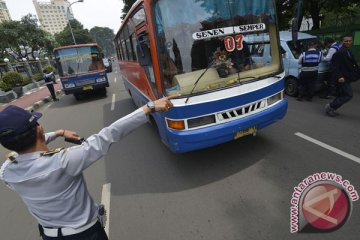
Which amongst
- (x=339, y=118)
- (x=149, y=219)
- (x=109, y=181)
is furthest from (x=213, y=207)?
(x=339, y=118)

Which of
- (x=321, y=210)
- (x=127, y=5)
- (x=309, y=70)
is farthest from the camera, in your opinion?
(x=127, y=5)

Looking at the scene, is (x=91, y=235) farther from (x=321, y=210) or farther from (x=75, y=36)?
(x=75, y=36)

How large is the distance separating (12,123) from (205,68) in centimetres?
298

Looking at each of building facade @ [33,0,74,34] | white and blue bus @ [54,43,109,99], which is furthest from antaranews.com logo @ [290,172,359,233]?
building facade @ [33,0,74,34]

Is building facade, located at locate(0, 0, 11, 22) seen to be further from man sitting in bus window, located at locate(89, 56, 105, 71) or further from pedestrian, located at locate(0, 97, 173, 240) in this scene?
pedestrian, located at locate(0, 97, 173, 240)

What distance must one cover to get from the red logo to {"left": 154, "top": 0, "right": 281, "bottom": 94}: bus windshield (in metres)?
1.92

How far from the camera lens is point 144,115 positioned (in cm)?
181

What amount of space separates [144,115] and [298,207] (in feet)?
6.97

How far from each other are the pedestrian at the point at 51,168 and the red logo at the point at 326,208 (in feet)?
6.84

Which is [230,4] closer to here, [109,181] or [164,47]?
[164,47]

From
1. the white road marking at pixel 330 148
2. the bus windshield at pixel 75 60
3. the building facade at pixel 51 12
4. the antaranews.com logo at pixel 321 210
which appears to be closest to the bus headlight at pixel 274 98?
the white road marking at pixel 330 148

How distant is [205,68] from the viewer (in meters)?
4.03

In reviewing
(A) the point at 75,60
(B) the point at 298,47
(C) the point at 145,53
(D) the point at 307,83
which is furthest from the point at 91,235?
(A) the point at 75,60

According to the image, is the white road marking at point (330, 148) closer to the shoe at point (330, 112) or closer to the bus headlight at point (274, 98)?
the bus headlight at point (274, 98)
